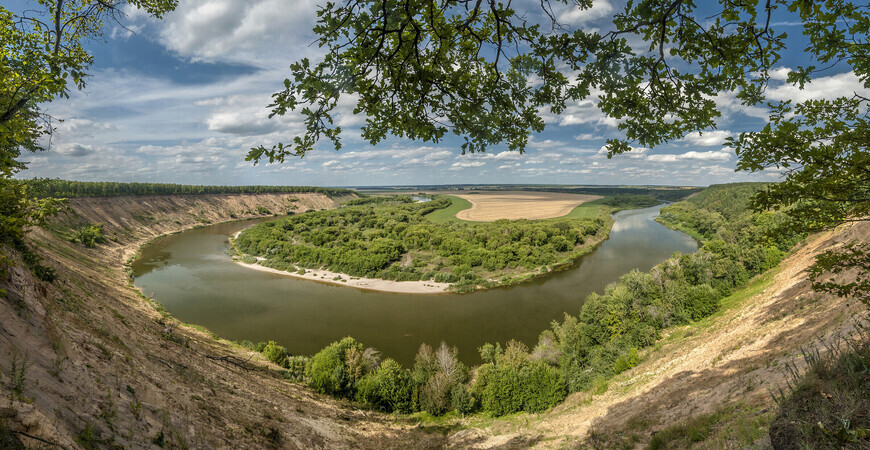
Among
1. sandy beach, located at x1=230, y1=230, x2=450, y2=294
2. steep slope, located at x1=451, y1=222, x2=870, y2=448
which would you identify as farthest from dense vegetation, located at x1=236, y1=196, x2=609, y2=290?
steep slope, located at x1=451, y1=222, x2=870, y2=448

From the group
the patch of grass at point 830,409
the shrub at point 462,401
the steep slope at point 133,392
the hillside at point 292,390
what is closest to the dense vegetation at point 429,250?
the shrub at point 462,401

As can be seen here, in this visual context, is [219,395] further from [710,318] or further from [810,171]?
[710,318]

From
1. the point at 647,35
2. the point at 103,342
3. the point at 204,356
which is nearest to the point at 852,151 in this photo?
the point at 647,35

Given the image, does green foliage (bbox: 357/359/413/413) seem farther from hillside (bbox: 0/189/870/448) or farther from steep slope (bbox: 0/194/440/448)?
steep slope (bbox: 0/194/440/448)

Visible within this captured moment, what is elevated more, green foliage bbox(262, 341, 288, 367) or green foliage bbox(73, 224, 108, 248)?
green foliage bbox(73, 224, 108, 248)

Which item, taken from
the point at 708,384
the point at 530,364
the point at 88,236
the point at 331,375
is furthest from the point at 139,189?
the point at 708,384
